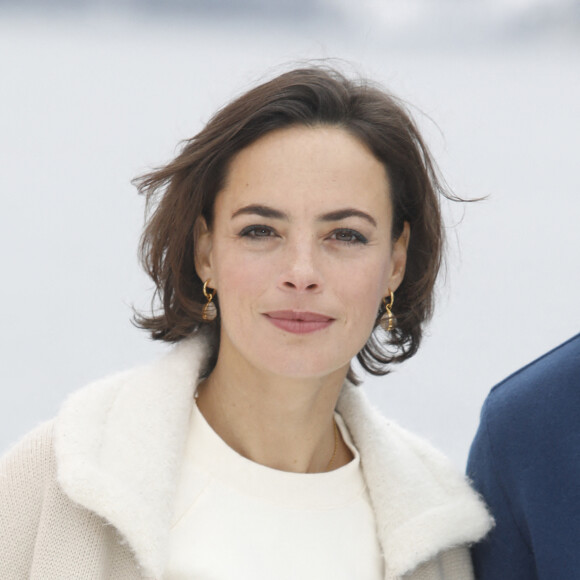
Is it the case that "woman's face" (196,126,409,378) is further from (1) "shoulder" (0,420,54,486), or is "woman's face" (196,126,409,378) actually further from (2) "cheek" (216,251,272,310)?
(1) "shoulder" (0,420,54,486)

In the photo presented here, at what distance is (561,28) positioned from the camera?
11.7 ft

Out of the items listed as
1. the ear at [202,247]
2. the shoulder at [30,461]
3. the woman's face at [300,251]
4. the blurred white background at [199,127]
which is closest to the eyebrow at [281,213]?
the woman's face at [300,251]

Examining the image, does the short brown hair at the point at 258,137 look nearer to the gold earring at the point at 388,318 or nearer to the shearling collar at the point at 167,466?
the gold earring at the point at 388,318

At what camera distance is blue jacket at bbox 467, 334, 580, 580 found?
1694 mm

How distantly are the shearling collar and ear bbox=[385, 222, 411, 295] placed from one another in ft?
0.73

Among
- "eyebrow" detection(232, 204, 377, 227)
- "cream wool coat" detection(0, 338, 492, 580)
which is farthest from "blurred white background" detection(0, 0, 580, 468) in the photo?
"eyebrow" detection(232, 204, 377, 227)

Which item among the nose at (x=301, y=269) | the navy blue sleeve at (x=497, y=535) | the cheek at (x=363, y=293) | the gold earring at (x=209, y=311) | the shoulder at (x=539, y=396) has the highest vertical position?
the nose at (x=301, y=269)

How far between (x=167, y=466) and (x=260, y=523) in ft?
0.62

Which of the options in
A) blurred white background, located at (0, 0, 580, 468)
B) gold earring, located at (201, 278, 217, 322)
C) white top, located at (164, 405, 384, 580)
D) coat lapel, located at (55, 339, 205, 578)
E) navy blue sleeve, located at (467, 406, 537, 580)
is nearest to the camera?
coat lapel, located at (55, 339, 205, 578)

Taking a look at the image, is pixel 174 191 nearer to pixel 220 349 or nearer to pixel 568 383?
pixel 220 349

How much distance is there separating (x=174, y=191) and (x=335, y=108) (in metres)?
0.32

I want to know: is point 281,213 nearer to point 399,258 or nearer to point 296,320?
point 296,320

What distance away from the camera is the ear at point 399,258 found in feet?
6.31

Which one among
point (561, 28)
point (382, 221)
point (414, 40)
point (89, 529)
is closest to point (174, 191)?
point (382, 221)
